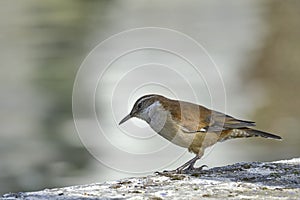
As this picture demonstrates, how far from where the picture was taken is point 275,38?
22.0m

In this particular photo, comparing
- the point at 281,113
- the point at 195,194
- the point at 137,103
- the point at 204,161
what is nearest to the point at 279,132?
the point at 281,113

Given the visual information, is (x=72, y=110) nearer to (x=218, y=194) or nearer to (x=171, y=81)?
(x=171, y=81)

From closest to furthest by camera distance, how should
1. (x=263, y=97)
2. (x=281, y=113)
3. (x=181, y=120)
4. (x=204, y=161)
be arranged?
(x=181, y=120), (x=204, y=161), (x=281, y=113), (x=263, y=97)

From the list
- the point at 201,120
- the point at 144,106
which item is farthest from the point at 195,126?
the point at 144,106

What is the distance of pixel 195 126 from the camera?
730 centimetres

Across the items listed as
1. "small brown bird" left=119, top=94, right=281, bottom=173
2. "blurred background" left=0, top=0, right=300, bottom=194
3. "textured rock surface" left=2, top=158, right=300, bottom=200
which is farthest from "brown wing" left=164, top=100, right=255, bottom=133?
"blurred background" left=0, top=0, right=300, bottom=194

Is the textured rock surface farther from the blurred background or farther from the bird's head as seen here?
the blurred background

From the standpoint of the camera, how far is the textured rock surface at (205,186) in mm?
5734

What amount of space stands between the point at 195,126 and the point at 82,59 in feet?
42.5

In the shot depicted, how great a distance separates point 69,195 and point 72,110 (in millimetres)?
9431

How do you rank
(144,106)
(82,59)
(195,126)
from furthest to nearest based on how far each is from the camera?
(82,59) < (144,106) < (195,126)

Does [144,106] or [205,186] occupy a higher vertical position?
[144,106]

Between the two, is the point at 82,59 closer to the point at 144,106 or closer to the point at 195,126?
the point at 144,106

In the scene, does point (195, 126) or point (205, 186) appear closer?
point (205, 186)
